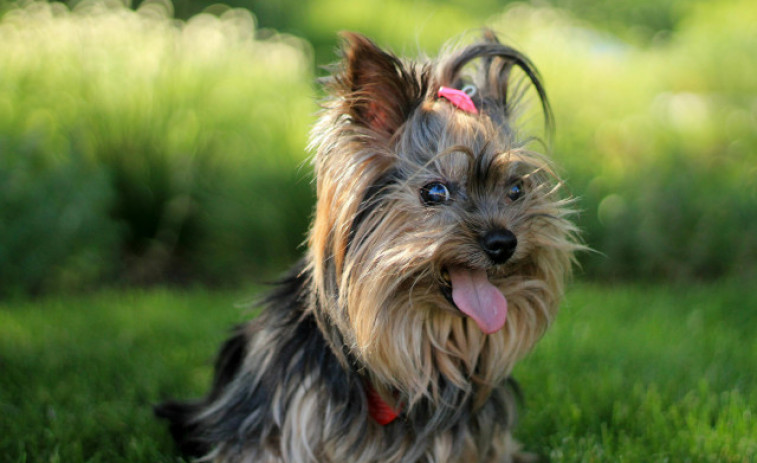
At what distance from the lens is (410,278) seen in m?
2.93

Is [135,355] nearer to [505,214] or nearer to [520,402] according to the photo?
[520,402]

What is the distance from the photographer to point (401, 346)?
122 inches

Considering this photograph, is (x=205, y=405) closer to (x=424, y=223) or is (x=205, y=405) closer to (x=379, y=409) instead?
(x=379, y=409)

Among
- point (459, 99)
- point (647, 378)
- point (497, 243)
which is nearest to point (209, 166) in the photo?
point (647, 378)

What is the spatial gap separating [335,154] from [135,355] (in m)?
2.90

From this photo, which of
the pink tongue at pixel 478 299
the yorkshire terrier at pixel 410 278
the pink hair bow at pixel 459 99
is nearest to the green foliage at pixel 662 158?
the yorkshire terrier at pixel 410 278

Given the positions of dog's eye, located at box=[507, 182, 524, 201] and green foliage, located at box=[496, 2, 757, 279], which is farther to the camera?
green foliage, located at box=[496, 2, 757, 279]

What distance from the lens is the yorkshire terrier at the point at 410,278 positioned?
291cm

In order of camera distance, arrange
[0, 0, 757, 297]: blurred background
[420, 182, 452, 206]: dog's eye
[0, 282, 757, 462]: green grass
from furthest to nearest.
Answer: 1. [0, 0, 757, 297]: blurred background
2. [0, 282, 757, 462]: green grass
3. [420, 182, 452, 206]: dog's eye

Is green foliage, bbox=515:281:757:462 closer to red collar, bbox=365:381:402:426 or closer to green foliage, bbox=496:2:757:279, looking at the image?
green foliage, bbox=496:2:757:279

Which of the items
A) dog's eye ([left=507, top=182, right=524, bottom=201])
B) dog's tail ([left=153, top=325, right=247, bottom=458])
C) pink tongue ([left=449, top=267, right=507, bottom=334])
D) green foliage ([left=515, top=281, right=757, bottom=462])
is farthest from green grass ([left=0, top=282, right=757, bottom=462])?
dog's eye ([left=507, top=182, right=524, bottom=201])

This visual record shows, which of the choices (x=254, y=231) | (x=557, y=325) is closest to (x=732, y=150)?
(x=557, y=325)

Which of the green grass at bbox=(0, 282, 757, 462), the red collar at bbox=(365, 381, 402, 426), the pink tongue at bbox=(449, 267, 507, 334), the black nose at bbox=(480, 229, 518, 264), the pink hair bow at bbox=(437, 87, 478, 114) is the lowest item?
the green grass at bbox=(0, 282, 757, 462)

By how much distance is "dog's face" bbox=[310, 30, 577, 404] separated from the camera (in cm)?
288
